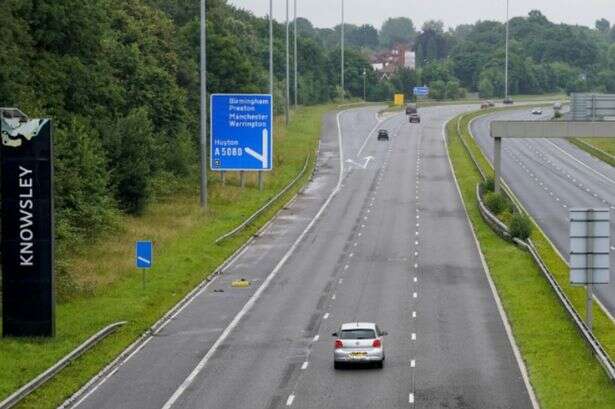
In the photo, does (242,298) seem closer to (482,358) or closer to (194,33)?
(482,358)

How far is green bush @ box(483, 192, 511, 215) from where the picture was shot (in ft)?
284

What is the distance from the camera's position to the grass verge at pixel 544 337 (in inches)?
1486

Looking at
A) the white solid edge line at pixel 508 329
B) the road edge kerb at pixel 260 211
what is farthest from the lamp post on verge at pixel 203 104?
the white solid edge line at pixel 508 329

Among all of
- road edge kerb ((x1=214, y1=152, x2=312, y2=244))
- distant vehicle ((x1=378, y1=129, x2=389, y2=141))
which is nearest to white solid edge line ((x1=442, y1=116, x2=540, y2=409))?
road edge kerb ((x1=214, y1=152, x2=312, y2=244))

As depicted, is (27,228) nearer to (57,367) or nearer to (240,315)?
(57,367)

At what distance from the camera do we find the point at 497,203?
8706cm

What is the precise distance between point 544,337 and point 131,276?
22.4 metres

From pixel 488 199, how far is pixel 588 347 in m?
44.9

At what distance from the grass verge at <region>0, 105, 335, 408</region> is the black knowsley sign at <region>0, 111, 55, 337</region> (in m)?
0.93

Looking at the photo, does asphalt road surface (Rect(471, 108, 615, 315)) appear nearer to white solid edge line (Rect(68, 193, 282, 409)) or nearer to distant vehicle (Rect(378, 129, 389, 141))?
distant vehicle (Rect(378, 129, 389, 141))

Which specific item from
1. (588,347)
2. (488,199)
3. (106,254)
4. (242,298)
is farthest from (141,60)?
(588,347)

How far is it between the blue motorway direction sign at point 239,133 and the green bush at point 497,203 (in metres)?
16.3

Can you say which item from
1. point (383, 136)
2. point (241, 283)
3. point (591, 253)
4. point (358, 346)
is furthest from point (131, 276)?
point (383, 136)

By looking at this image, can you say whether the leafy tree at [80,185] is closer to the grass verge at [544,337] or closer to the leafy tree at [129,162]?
the leafy tree at [129,162]
